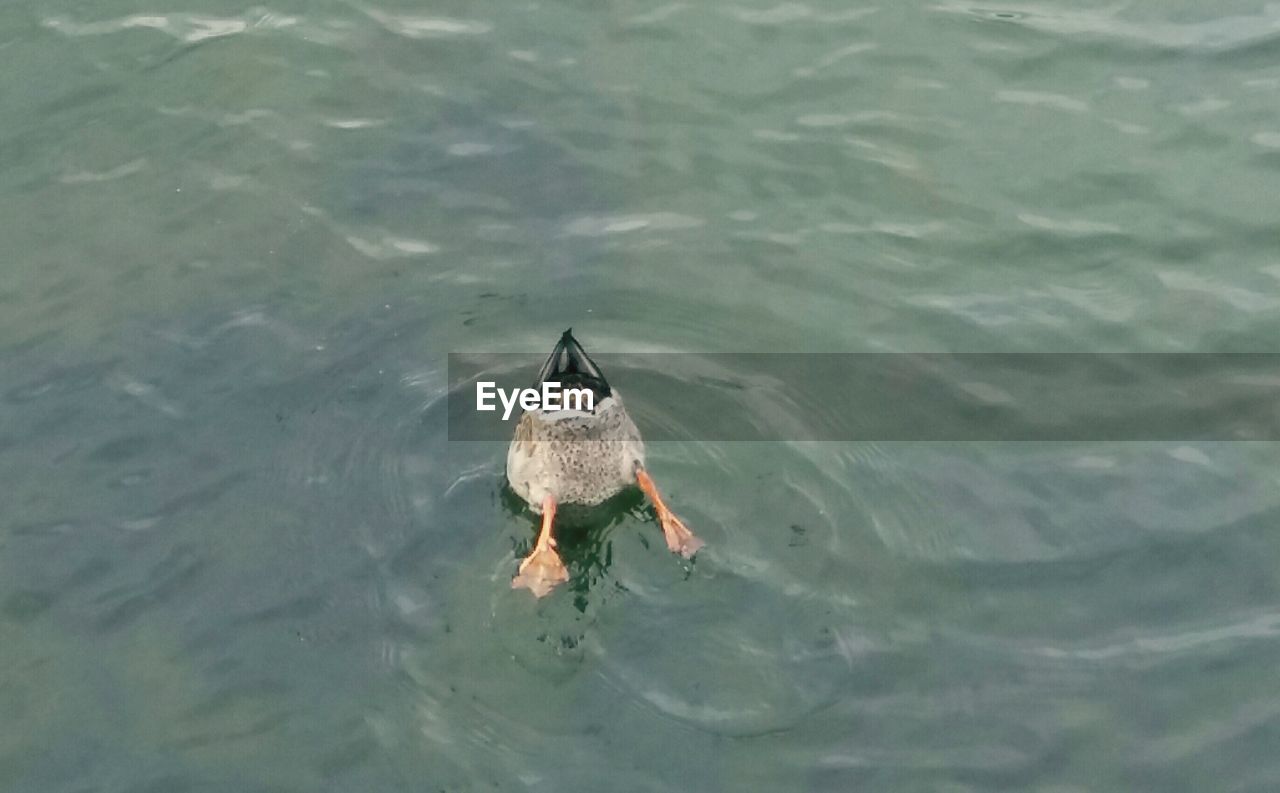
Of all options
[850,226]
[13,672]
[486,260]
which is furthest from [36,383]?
[850,226]

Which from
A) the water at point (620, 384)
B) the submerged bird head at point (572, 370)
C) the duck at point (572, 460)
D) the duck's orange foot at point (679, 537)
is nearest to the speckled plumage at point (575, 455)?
the duck at point (572, 460)

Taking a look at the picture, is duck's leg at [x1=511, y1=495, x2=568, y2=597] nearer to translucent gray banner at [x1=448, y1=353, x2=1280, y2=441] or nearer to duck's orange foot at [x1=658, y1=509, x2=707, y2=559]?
duck's orange foot at [x1=658, y1=509, x2=707, y2=559]

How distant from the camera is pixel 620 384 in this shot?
373 inches

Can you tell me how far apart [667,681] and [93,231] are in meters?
5.45

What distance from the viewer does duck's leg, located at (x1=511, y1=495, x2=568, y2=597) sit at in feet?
26.9

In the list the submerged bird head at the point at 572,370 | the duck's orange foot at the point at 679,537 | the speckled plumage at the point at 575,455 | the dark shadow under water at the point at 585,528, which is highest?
the submerged bird head at the point at 572,370

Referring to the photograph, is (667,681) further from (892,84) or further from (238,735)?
(892,84)

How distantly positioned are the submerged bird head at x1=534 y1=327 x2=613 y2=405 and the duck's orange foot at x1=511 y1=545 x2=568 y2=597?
34.2 inches

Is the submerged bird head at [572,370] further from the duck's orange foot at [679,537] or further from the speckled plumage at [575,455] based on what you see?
the duck's orange foot at [679,537]

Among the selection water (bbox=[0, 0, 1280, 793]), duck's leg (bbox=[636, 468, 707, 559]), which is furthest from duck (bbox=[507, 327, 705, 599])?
water (bbox=[0, 0, 1280, 793])

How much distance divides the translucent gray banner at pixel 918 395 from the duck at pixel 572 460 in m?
0.45

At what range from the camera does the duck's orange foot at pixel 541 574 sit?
323 inches

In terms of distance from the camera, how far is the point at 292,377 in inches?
373

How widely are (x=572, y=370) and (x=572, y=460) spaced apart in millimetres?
645
